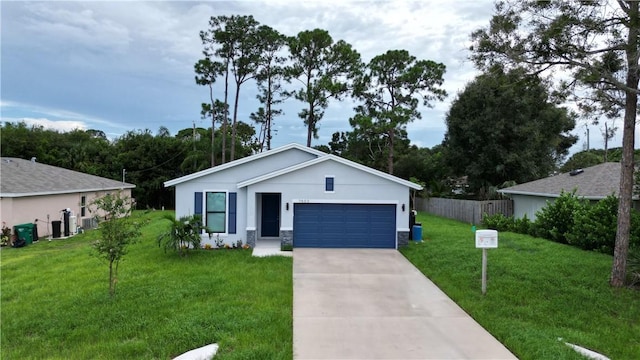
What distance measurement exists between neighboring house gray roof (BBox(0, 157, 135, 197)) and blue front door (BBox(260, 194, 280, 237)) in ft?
33.0

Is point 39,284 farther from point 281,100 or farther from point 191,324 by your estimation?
point 281,100

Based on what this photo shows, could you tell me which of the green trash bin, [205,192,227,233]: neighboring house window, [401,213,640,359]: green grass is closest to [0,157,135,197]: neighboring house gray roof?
the green trash bin

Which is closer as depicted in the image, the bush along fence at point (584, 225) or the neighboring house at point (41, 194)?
the bush along fence at point (584, 225)

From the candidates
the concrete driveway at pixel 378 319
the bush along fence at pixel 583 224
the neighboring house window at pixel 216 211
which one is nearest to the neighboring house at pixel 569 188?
the bush along fence at pixel 583 224

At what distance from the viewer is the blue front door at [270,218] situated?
1584cm

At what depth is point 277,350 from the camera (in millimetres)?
5348

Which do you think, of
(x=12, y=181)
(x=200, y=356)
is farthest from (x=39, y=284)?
(x=12, y=181)

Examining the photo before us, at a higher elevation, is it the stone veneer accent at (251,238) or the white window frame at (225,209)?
the white window frame at (225,209)

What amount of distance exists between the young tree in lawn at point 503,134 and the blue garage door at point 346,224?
55.9 ft

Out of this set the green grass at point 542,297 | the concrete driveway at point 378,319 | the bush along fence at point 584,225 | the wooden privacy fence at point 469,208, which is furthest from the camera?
the wooden privacy fence at point 469,208

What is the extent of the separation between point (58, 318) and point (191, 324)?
246 cm

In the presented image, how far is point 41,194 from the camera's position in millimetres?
17719

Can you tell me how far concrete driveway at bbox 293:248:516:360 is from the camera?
5492 millimetres

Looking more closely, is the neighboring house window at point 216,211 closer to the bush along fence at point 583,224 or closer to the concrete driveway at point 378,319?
the concrete driveway at point 378,319
